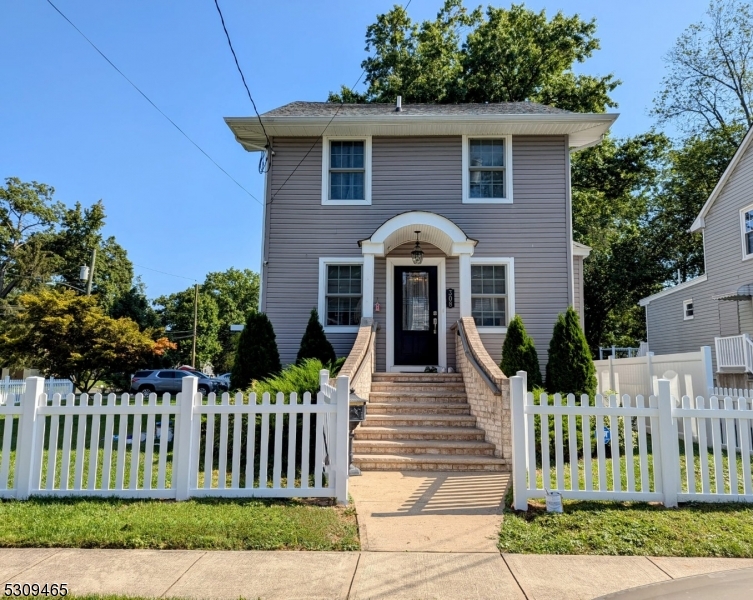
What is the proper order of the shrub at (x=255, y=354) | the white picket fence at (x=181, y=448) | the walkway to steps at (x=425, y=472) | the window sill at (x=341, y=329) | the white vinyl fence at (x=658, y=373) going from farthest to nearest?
the window sill at (x=341, y=329) < the shrub at (x=255, y=354) < the white vinyl fence at (x=658, y=373) < the white picket fence at (x=181, y=448) < the walkway to steps at (x=425, y=472)

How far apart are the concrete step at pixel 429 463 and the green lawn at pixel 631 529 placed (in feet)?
4.56

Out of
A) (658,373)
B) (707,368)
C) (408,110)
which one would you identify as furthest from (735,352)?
(408,110)

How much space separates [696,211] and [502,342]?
19.6 meters

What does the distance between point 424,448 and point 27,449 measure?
4.47 meters

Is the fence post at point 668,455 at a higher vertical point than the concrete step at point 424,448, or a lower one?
higher

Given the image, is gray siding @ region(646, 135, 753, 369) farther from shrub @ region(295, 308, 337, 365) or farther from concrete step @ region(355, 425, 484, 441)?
shrub @ region(295, 308, 337, 365)

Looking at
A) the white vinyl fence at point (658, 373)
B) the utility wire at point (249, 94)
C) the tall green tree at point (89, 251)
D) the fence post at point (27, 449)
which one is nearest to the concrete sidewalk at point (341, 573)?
the fence post at point (27, 449)

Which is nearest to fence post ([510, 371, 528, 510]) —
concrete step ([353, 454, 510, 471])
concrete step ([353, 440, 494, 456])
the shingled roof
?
concrete step ([353, 454, 510, 471])

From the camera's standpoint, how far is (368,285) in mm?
9898

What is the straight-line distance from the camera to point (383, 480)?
5.91m

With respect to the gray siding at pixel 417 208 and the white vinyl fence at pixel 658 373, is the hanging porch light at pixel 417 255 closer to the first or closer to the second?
the gray siding at pixel 417 208

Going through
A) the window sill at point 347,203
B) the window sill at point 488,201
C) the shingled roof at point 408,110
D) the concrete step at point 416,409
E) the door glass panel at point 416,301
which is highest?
the shingled roof at point 408,110

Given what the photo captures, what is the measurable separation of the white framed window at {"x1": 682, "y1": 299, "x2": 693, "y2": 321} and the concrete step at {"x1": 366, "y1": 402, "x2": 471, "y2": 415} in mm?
12795

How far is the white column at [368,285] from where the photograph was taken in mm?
9820
